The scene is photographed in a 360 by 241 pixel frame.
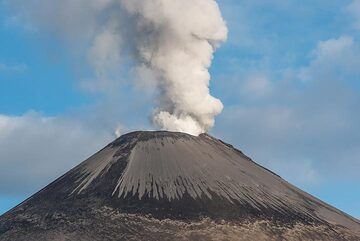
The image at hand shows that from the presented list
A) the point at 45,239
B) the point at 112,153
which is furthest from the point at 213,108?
the point at 45,239

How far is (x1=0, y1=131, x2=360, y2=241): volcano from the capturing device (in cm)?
10306

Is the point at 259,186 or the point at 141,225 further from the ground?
the point at 259,186

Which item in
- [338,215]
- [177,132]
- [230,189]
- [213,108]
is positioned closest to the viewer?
[230,189]

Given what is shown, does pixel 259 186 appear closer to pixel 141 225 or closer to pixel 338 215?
pixel 338 215

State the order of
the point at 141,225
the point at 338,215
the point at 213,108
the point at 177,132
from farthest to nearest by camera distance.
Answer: the point at 213,108 < the point at 177,132 < the point at 338,215 < the point at 141,225

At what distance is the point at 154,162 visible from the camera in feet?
388

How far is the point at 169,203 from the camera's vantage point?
107m

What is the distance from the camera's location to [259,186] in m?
117

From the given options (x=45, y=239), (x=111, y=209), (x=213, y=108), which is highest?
(x=213, y=108)

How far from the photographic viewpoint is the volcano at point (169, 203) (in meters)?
103

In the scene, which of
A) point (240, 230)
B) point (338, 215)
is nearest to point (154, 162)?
point (240, 230)

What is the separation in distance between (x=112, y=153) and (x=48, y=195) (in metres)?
13.3

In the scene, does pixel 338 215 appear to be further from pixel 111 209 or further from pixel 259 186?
pixel 111 209

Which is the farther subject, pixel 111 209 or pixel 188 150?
pixel 188 150
